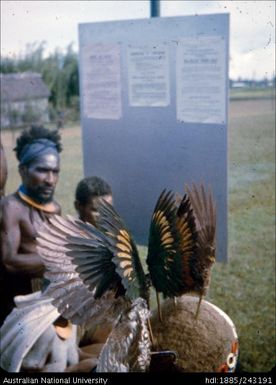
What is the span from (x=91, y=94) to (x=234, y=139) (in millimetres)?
2246

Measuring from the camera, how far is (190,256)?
1.30 m

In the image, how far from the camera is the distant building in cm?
1387

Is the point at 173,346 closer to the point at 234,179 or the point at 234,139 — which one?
the point at 234,179

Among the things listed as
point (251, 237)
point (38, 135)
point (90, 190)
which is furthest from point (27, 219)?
point (251, 237)

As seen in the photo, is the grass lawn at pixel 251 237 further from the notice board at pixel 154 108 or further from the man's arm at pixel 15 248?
the man's arm at pixel 15 248

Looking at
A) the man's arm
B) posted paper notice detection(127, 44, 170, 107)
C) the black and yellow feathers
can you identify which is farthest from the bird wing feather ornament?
posted paper notice detection(127, 44, 170, 107)

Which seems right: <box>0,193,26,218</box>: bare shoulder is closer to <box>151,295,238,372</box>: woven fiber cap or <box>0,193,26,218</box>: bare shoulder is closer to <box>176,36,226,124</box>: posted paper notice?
<box>176,36,226,124</box>: posted paper notice

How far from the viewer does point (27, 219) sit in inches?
118

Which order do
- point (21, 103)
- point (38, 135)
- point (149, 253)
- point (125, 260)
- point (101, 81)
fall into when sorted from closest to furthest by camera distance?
point (125, 260) → point (149, 253) → point (38, 135) → point (101, 81) → point (21, 103)

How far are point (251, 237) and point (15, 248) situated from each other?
3.28 meters

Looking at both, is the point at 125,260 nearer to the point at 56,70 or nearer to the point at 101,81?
the point at 101,81

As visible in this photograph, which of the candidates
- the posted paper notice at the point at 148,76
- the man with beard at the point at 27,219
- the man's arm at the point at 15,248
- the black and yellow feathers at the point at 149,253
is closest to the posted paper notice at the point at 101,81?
the posted paper notice at the point at 148,76

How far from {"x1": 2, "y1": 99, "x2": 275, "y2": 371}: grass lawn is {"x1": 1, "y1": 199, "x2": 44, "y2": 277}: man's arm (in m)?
0.73

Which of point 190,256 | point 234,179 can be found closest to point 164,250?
point 190,256
